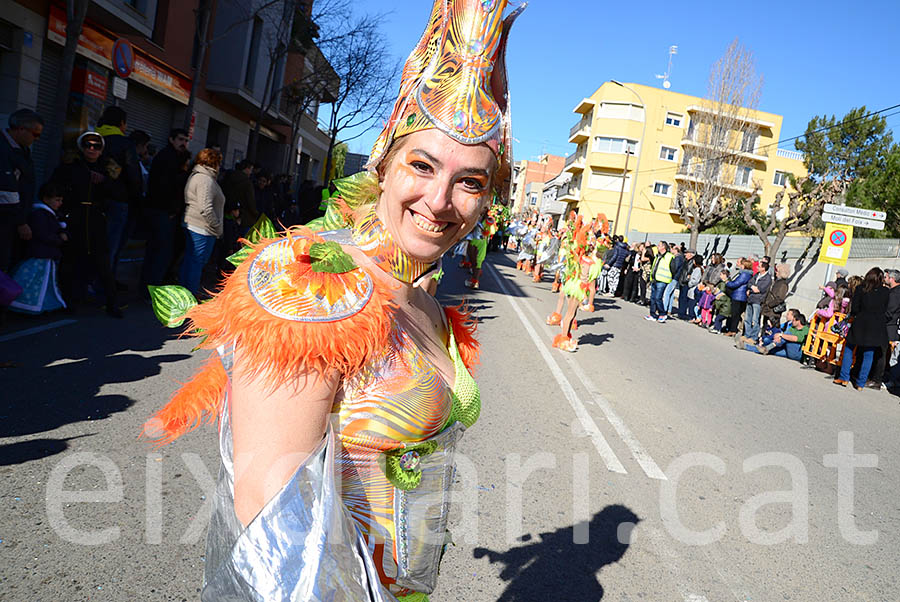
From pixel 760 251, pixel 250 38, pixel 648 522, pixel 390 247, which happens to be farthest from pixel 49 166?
pixel 760 251

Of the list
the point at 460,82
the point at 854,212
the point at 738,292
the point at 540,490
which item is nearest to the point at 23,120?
the point at 540,490

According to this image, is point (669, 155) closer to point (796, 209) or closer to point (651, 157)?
point (651, 157)

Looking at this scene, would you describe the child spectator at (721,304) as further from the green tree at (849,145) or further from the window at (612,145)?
the window at (612,145)

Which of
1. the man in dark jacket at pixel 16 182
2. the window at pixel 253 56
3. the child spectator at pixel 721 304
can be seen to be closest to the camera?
the man in dark jacket at pixel 16 182

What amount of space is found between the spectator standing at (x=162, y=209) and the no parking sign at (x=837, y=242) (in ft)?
46.9

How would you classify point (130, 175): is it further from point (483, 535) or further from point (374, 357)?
point (374, 357)

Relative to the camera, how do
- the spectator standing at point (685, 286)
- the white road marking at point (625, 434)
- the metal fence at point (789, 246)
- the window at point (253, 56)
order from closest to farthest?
the white road marking at point (625, 434) < the spectator standing at point (685, 286) < the metal fence at point (789, 246) < the window at point (253, 56)

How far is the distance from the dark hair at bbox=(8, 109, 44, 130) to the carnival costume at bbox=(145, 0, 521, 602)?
6222 millimetres

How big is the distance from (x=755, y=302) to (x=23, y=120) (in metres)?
13.7

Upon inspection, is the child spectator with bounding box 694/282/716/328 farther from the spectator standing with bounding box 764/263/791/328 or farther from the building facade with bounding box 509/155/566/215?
the building facade with bounding box 509/155/566/215

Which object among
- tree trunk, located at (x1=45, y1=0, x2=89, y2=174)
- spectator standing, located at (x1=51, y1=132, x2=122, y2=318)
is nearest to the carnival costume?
spectator standing, located at (x1=51, y1=132, x2=122, y2=318)

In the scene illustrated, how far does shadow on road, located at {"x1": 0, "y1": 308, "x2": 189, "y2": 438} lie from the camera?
4211 millimetres

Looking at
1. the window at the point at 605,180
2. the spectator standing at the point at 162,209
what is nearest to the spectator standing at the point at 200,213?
the spectator standing at the point at 162,209

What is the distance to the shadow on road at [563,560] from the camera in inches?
124
